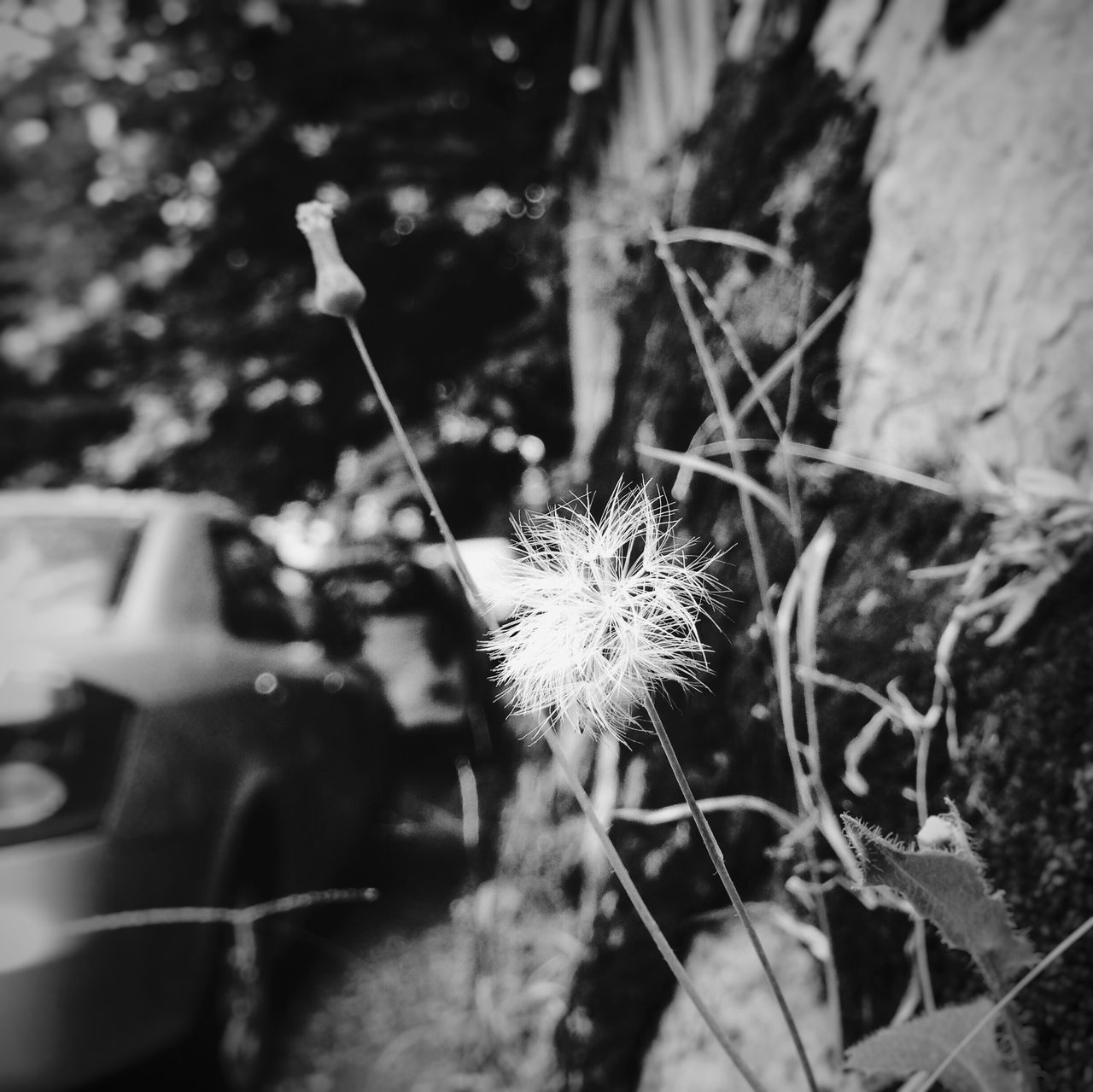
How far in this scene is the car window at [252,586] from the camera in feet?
5.38

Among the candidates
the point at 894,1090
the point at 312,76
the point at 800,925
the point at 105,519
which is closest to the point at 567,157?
the point at 312,76

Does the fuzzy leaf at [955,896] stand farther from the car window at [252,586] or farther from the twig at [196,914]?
the car window at [252,586]

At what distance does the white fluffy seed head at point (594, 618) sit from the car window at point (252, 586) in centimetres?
134

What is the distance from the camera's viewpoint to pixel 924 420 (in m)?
0.71

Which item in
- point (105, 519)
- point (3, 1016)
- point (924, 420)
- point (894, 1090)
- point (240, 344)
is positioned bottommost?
point (894, 1090)

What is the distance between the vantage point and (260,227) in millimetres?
1777

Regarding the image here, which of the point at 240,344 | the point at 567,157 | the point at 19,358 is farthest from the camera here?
the point at 19,358

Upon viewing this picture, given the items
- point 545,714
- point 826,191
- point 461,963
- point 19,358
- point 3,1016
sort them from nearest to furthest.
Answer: point 545,714 → point 826,191 → point 3,1016 → point 461,963 → point 19,358

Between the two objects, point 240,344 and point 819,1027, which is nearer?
point 819,1027

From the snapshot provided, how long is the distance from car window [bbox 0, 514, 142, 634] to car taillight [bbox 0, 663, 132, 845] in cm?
12

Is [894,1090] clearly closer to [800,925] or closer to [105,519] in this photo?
[800,925]

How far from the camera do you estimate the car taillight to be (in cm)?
105

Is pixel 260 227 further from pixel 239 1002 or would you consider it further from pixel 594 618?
pixel 594 618

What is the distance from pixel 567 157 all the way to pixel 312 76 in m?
0.73
